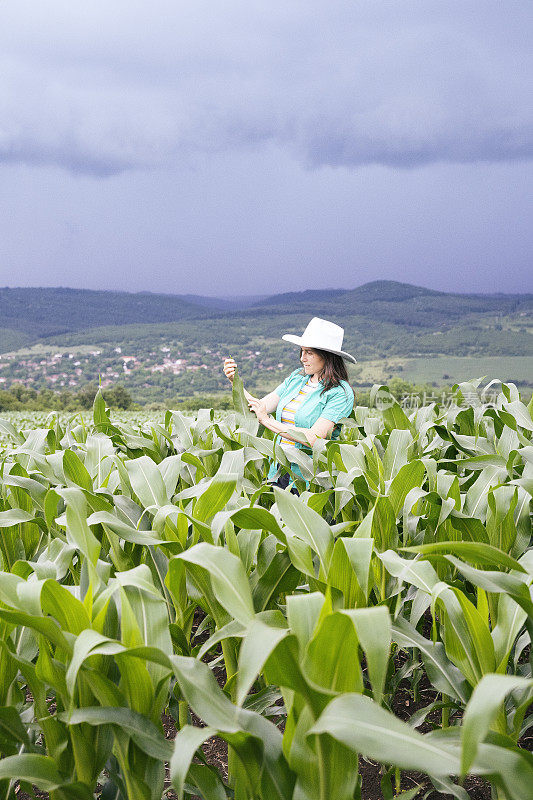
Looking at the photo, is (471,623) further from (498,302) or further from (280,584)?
(498,302)

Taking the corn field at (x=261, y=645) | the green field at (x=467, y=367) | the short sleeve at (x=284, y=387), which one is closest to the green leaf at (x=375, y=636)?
the corn field at (x=261, y=645)

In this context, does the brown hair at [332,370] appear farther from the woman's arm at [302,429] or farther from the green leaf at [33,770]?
the green leaf at [33,770]

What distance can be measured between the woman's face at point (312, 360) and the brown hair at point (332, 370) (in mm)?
16

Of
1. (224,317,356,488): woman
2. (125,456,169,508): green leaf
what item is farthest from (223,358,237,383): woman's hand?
(125,456,169,508): green leaf

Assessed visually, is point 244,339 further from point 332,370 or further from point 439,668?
point 439,668

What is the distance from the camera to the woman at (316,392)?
320 cm

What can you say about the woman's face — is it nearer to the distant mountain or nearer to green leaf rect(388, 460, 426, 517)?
green leaf rect(388, 460, 426, 517)

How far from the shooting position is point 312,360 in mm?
3348

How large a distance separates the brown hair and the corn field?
4.96 ft

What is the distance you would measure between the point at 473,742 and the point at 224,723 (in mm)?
349

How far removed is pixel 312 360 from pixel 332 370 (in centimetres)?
12

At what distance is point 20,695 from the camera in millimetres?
1111

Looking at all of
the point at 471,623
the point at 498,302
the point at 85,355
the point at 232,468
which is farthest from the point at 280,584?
the point at 498,302

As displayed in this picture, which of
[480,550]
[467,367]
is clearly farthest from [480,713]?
Answer: [467,367]
